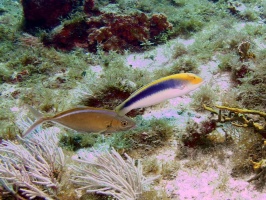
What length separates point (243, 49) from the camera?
5.30 metres

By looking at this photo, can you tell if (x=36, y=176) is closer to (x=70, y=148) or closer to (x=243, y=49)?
(x=70, y=148)

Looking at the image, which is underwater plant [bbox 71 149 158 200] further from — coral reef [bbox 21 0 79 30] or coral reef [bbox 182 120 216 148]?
coral reef [bbox 21 0 79 30]

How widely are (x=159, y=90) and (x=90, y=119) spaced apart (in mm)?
935

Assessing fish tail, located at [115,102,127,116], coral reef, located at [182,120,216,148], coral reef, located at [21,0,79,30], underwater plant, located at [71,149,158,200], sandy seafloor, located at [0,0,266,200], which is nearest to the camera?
underwater plant, located at [71,149,158,200]

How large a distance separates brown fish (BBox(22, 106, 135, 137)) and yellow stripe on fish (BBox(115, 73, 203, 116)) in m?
0.13

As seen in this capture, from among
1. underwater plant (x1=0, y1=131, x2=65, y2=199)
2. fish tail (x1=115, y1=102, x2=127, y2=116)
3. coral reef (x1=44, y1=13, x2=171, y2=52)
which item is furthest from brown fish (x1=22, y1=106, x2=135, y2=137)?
coral reef (x1=44, y1=13, x2=171, y2=52)

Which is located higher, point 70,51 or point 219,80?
point 219,80

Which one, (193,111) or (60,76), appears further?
(60,76)

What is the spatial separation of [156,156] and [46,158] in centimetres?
163

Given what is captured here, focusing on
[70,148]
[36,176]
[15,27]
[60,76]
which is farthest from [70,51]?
[36,176]

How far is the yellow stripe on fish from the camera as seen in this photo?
291cm

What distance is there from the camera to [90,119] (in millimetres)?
2793

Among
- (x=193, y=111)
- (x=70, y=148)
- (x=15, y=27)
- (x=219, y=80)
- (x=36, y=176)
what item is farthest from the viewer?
(x=15, y=27)

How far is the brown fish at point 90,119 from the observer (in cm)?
→ 278
